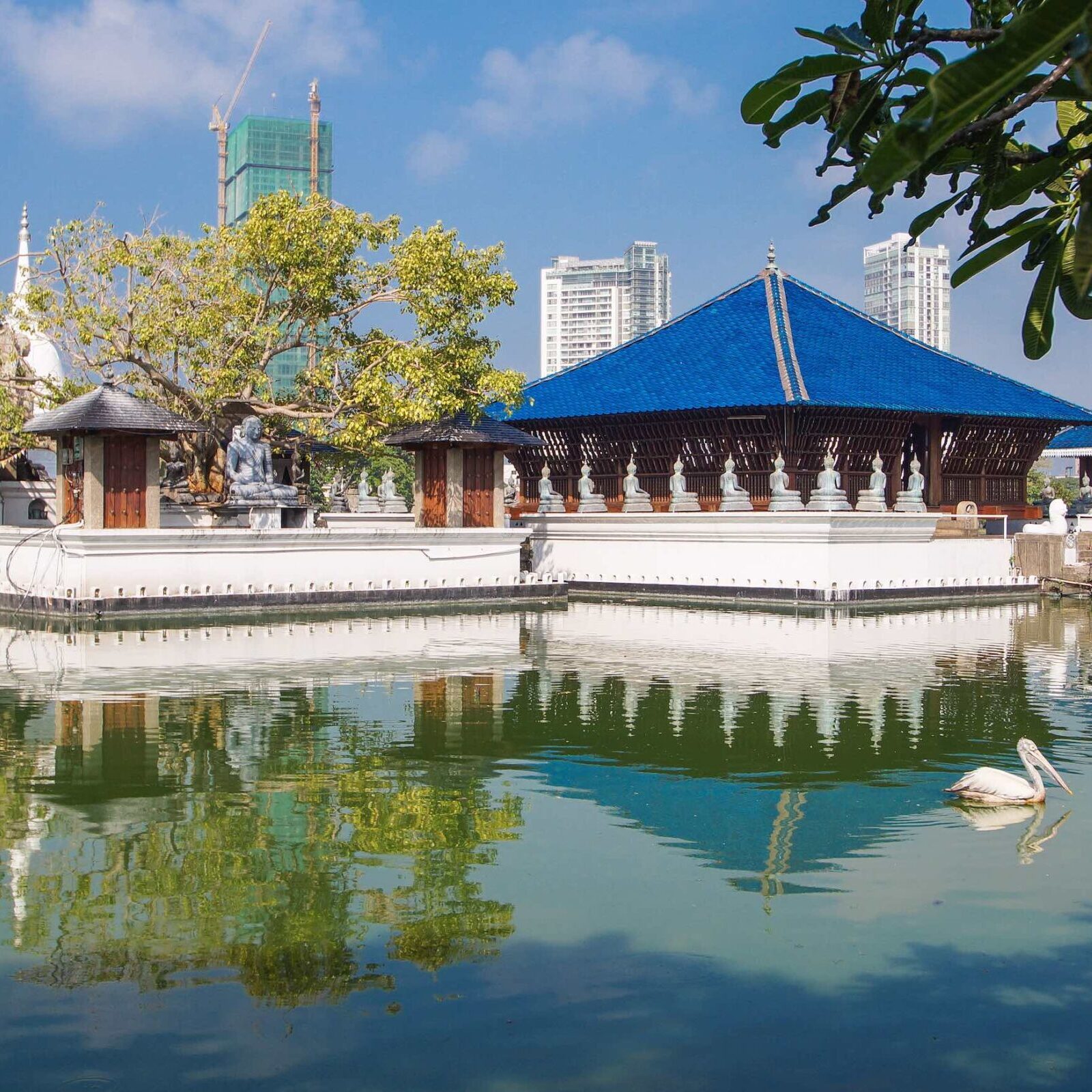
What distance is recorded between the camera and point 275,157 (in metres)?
160

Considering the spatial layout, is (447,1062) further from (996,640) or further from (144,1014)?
(996,640)

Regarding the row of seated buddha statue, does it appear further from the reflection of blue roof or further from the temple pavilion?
the reflection of blue roof

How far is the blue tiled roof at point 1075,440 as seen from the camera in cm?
4816

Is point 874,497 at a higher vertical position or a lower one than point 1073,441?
lower

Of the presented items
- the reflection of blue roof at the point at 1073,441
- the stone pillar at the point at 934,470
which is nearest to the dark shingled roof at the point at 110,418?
the stone pillar at the point at 934,470

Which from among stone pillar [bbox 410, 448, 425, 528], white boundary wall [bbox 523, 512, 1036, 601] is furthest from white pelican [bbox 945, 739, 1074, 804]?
stone pillar [bbox 410, 448, 425, 528]

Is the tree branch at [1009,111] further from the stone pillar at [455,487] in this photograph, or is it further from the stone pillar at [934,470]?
the stone pillar at [934,470]

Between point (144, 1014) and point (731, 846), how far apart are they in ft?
12.7

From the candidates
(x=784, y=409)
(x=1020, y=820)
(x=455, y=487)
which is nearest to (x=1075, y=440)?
(x=784, y=409)

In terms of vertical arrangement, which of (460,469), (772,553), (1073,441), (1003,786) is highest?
(1073,441)

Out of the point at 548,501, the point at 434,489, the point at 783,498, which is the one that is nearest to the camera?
the point at 783,498

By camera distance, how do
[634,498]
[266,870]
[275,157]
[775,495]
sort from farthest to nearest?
[275,157] < [634,498] < [775,495] < [266,870]

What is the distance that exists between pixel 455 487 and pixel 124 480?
23.9ft

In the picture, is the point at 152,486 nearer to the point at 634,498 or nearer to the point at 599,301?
the point at 634,498
